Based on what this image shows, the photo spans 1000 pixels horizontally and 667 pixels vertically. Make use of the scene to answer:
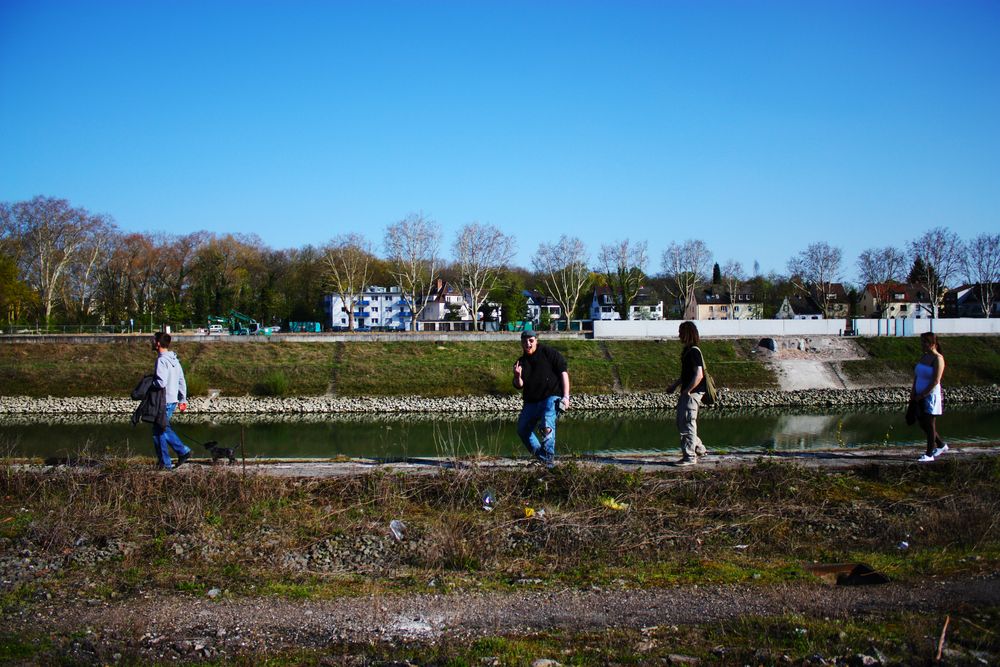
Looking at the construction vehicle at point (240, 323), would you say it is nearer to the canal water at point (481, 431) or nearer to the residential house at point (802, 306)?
the canal water at point (481, 431)

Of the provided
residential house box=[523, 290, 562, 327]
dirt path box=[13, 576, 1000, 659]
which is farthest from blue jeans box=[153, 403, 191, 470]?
residential house box=[523, 290, 562, 327]

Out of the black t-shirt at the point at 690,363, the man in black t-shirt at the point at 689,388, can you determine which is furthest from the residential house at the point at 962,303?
the black t-shirt at the point at 690,363

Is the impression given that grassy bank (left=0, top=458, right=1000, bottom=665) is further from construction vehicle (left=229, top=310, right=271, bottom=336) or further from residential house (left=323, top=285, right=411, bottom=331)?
residential house (left=323, top=285, right=411, bottom=331)

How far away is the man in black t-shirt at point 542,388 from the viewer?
1070cm

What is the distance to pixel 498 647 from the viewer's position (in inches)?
223

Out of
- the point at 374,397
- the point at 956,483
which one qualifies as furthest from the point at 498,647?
the point at 374,397

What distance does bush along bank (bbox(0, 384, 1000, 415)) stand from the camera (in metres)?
37.0

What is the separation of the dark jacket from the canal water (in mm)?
10620

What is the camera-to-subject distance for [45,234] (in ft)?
221

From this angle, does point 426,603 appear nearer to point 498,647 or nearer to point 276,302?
point 498,647

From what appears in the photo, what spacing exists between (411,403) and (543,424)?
2728 centimetres

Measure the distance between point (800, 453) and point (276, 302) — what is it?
247 ft

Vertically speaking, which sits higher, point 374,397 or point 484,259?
point 484,259

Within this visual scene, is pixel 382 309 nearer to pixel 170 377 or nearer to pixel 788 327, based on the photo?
pixel 788 327
